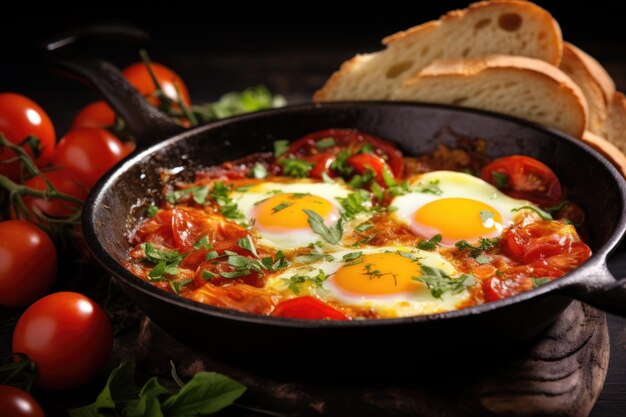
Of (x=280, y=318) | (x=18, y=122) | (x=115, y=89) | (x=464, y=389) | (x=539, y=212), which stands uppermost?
(x=115, y=89)

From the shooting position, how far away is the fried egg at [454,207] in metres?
3.63

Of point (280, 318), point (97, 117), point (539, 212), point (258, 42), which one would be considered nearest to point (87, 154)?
point (97, 117)

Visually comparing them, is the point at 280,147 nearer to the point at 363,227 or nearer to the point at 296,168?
the point at 296,168

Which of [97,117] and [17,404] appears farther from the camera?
[97,117]

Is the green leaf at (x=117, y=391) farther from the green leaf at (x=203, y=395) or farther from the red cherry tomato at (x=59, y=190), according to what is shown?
the red cherry tomato at (x=59, y=190)

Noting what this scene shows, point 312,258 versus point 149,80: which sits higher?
point 149,80

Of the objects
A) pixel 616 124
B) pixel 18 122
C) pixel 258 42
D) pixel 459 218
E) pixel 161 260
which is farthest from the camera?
pixel 258 42

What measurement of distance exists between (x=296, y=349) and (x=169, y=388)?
71cm

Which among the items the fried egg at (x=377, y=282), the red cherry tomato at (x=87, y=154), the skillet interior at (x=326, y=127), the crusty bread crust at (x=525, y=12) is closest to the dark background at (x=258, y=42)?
the red cherry tomato at (x=87, y=154)

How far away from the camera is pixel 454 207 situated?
3.75 m

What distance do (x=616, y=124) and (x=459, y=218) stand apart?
169cm

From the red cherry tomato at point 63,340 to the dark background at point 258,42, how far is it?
10.8 ft

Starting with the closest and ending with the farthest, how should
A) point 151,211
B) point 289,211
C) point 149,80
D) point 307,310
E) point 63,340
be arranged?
1. point 307,310
2. point 63,340
3. point 289,211
4. point 151,211
5. point 149,80

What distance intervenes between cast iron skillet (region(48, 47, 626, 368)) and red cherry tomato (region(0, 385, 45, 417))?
518mm
